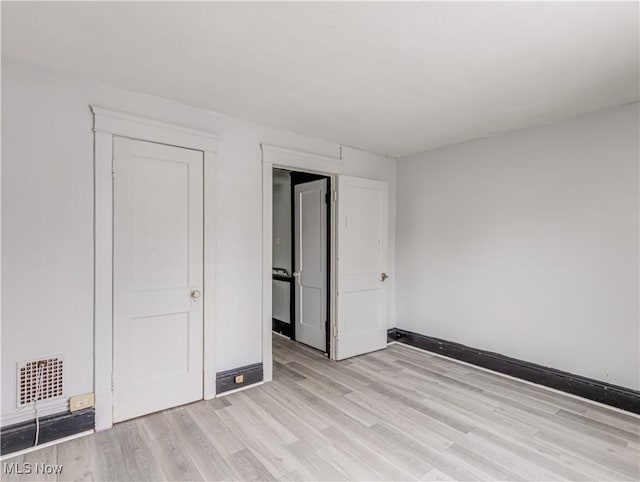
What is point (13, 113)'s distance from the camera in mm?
2189

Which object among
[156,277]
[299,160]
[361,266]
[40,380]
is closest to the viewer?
[40,380]

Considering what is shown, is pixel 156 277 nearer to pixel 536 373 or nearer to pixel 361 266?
pixel 361 266

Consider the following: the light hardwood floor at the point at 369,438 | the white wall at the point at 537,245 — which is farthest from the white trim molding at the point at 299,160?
the light hardwood floor at the point at 369,438

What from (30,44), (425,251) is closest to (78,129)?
(30,44)

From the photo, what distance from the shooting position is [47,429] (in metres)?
2.28

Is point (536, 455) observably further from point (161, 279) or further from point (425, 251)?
point (161, 279)

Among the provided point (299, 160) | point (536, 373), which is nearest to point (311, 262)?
point (299, 160)

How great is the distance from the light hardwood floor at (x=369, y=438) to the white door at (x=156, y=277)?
0.89 ft

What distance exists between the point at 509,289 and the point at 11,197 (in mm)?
4256

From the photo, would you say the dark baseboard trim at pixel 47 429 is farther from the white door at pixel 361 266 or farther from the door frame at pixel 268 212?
the white door at pixel 361 266

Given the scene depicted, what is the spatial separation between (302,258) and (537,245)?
8.83 feet

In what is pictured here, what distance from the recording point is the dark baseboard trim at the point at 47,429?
84.7 inches

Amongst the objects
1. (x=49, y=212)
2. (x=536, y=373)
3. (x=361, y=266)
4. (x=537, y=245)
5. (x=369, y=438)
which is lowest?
(x=369, y=438)

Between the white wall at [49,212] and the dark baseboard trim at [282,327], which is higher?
the white wall at [49,212]
